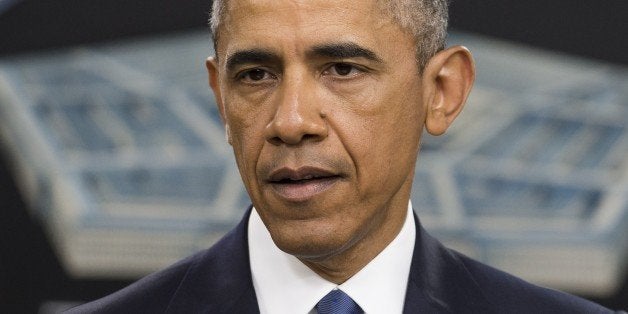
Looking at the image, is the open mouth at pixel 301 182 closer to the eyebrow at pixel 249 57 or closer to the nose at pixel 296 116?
the nose at pixel 296 116

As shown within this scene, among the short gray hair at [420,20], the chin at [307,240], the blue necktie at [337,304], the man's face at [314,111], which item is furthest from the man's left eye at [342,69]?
the blue necktie at [337,304]

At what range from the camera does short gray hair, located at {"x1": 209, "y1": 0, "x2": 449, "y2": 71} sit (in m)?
1.65

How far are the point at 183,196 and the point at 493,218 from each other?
3.18 ft

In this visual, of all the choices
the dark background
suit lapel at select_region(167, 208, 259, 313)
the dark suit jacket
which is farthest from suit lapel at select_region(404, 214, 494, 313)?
the dark background

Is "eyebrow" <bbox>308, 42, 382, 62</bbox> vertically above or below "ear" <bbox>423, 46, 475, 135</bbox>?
above

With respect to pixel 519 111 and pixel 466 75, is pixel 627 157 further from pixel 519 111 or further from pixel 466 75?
pixel 466 75

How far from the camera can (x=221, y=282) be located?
1782 millimetres

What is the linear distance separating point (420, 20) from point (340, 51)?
205mm

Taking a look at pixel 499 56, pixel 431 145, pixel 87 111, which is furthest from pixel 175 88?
pixel 499 56

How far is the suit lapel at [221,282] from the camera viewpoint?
1.74 m

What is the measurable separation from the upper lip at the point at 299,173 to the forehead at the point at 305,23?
18 centimetres

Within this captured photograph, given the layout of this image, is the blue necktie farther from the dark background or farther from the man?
the dark background

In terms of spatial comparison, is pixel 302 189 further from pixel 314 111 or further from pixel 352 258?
pixel 352 258

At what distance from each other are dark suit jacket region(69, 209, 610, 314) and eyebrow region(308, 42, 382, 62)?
0.42 meters
